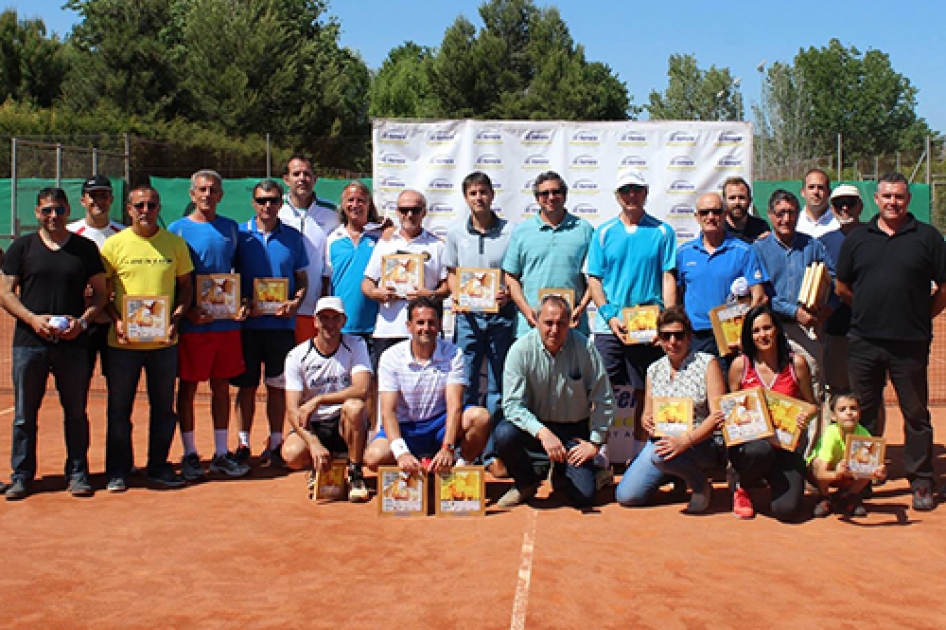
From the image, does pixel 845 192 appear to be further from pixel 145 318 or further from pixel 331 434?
pixel 145 318

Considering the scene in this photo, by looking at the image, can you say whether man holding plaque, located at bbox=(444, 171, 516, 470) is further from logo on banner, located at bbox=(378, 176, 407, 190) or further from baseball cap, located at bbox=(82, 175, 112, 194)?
logo on banner, located at bbox=(378, 176, 407, 190)

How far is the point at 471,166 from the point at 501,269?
12.0ft

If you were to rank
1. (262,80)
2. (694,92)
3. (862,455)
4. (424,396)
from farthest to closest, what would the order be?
→ (694,92), (262,80), (424,396), (862,455)

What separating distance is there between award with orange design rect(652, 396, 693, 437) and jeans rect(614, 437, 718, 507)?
0.14 m

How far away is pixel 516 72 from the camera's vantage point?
2159 inches

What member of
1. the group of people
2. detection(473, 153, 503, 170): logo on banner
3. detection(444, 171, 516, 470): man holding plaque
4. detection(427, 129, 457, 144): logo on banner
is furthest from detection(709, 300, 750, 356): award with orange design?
detection(427, 129, 457, 144): logo on banner

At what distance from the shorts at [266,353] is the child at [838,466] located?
4021 millimetres

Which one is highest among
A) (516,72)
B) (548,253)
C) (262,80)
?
(516,72)

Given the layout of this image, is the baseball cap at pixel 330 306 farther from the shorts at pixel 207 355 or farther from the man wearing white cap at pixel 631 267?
the man wearing white cap at pixel 631 267

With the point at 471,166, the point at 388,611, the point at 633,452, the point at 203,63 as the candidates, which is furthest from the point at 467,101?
the point at 388,611

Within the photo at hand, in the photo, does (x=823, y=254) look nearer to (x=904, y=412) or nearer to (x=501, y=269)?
(x=904, y=412)

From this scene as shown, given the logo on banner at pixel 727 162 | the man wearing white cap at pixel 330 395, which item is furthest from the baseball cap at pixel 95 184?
the logo on banner at pixel 727 162

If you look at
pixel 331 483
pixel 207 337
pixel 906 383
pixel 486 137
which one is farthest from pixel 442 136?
pixel 906 383

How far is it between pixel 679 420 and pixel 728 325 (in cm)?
78
